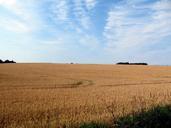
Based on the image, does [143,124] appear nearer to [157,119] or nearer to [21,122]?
[157,119]

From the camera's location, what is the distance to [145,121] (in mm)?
8500

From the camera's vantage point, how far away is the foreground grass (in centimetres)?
817

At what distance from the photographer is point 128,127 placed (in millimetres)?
7898

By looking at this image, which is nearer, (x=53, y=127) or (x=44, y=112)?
(x=53, y=127)

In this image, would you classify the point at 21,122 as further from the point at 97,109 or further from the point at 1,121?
the point at 97,109

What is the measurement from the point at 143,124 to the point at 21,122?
16.6 feet

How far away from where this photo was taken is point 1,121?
11516 mm

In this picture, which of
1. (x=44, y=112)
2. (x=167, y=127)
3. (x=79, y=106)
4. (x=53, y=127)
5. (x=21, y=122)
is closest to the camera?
(x=167, y=127)

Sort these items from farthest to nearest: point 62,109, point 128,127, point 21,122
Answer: point 62,109
point 21,122
point 128,127

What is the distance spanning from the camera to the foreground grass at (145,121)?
8.17 m

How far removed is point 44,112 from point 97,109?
253cm

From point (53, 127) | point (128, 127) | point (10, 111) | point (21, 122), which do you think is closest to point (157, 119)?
point (128, 127)

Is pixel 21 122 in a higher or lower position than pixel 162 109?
lower

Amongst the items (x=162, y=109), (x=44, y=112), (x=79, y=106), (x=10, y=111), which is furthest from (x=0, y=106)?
(x=162, y=109)
